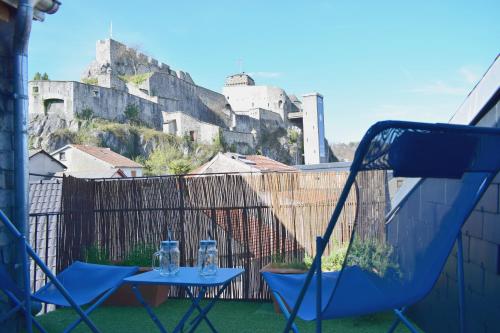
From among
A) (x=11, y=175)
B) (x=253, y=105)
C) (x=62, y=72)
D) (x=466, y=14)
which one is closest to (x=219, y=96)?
(x=253, y=105)

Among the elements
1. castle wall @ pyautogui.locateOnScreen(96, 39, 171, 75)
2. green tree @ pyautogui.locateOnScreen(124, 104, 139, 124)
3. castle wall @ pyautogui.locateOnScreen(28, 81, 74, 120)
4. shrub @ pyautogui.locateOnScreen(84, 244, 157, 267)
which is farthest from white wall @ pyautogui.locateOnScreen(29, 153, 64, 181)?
castle wall @ pyautogui.locateOnScreen(96, 39, 171, 75)

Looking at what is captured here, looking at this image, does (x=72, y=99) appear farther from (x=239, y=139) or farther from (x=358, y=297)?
(x=358, y=297)

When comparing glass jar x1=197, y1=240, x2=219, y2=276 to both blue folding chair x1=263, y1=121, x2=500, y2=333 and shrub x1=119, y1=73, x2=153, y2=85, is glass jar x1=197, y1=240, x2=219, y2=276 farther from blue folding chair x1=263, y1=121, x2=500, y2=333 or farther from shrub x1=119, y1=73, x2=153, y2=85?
shrub x1=119, y1=73, x2=153, y2=85

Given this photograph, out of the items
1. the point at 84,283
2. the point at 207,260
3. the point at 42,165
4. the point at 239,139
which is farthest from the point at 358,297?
the point at 239,139

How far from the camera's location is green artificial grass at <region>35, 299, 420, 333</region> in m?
3.56

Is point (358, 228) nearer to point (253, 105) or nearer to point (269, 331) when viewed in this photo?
point (269, 331)

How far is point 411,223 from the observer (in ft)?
6.04

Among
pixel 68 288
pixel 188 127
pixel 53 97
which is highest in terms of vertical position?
pixel 53 97

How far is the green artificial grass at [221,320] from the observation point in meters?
3.56

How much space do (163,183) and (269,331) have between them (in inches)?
77.4

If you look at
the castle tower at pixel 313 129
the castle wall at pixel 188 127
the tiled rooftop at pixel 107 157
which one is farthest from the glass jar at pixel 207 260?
the castle tower at pixel 313 129

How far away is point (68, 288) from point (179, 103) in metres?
33.3

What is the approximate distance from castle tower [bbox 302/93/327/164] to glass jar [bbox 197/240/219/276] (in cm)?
3809

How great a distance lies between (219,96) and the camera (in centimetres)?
4159
